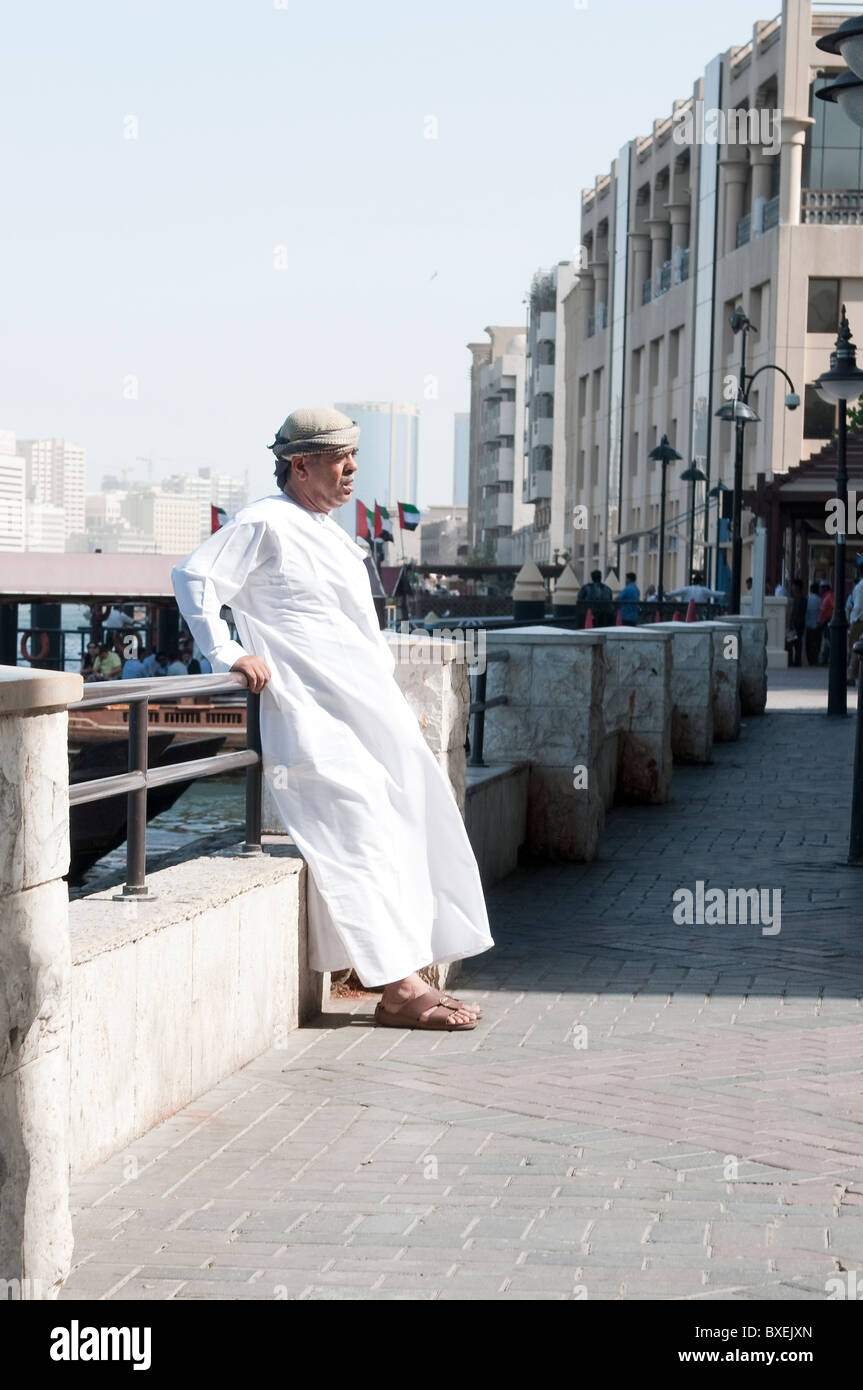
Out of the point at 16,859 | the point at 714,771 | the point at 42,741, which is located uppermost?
the point at 42,741

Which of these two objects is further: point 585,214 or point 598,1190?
point 585,214

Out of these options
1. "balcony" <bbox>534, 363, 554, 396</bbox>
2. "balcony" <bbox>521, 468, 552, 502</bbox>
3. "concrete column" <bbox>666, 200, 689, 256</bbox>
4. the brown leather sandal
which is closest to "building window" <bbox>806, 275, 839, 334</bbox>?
"concrete column" <bbox>666, 200, 689, 256</bbox>

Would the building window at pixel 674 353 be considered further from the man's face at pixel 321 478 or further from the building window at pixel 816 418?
the man's face at pixel 321 478

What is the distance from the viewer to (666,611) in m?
25.8

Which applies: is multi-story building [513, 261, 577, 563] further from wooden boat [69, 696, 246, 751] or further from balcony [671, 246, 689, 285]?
wooden boat [69, 696, 246, 751]

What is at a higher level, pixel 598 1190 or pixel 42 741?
pixel 42 741

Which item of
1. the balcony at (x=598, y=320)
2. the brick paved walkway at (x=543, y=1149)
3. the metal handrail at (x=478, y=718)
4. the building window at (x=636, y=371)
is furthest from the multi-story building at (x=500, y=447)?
the brick paved walkway at (x=543, y=1149)

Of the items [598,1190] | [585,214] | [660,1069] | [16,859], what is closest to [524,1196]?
[598,1190]

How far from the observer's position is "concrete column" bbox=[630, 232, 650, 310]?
73.5 meters

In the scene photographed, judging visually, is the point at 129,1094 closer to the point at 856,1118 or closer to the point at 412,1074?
the point at 412,1074

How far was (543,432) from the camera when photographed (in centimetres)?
11056
